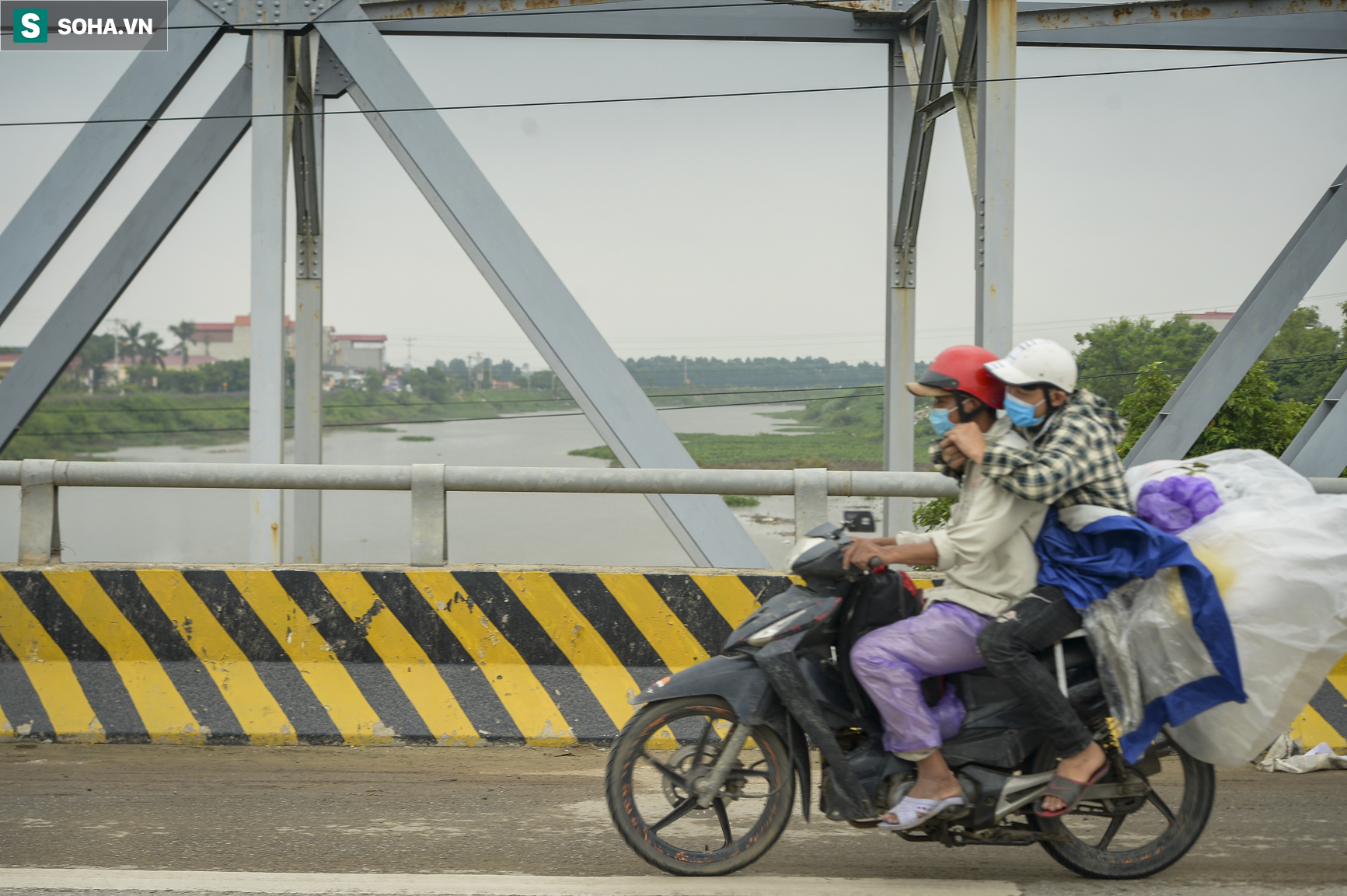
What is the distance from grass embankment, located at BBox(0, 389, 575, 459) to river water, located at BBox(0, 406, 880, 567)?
1.29m

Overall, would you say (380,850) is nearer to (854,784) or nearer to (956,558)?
(854,784)

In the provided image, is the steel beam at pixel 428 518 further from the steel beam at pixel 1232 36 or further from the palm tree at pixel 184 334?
the palm tree at pixel 184 334

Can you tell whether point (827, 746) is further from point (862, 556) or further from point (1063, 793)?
point (1063, 793)

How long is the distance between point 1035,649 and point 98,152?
21.6 ft

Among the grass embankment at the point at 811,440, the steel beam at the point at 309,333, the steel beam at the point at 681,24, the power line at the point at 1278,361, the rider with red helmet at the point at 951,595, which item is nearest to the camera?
the rider with red helmet at the point at 951,595

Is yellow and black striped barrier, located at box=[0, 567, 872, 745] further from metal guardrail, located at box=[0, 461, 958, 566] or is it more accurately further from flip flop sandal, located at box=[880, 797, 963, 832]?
flip flop sandal, located at box=[880, 797, 963, 832]

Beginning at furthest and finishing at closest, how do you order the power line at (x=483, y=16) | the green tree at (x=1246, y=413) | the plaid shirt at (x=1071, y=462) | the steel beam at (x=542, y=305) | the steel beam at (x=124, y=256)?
the green tree at (x=1246, y=413) < the steel beam at (x=124, y=256) < the power line at (x=483, y=16) < the steel beam at (x=542, y=305) < the plaid shirt at (x=1071, y=462)

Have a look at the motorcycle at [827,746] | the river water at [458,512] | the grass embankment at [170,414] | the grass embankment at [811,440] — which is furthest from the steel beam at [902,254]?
the grass embankment at [170,414]

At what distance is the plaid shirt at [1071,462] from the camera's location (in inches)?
111

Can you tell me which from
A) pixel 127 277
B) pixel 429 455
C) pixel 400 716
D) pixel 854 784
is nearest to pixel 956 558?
pixel 854 784

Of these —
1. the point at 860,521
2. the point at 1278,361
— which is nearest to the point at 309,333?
the point at 860,521

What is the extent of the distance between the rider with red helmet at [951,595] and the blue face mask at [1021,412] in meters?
0.04

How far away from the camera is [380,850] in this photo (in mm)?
3350

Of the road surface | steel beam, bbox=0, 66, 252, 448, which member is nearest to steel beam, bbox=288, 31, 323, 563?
steel beam, bbox=0, 66, 252, 448
